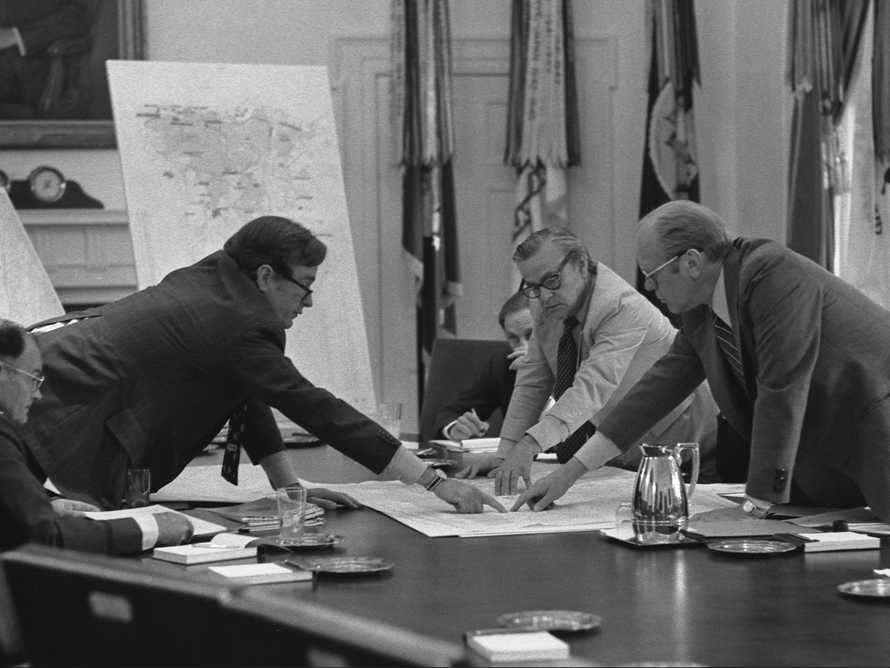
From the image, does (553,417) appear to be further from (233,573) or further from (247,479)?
(233,573)

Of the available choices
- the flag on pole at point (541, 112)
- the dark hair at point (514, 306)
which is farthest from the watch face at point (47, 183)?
the dark hair at point (514, 306)

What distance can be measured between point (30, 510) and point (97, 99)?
4.91 metres

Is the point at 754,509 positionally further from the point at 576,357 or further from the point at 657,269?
the point at 576,357

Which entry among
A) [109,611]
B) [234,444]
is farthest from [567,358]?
[109,611]

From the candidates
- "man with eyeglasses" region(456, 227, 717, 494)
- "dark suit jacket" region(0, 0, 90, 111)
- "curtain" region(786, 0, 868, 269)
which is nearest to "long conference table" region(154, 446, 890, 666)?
"man with eyeglasses" region(456, 227, 717, 494)

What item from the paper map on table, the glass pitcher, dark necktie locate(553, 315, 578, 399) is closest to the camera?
the glass pitcher

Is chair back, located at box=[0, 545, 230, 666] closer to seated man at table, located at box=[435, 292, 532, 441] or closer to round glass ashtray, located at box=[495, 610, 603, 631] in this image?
round glass ashtray, located at box=[495, 610, 603, 631]

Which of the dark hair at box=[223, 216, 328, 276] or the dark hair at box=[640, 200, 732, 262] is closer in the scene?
the dark hair at box=[640, 200, 732, 262]

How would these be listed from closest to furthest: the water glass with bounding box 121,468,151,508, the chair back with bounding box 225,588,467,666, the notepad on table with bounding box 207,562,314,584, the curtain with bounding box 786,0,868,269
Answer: the chair back with bounding box 225,588,467,666 → the notepad on table with bounding box 207,562,314,584 → the water glass with bounding box 121,468,151,508 → the curtain with bounding box 786,0,868,269

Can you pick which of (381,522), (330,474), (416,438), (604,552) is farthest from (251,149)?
(604,552)

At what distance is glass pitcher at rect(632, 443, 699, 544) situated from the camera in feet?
8.64

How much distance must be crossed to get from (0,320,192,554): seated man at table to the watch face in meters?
4.27

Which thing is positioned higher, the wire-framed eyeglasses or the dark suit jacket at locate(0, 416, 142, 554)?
the wire-framed eyeglasses

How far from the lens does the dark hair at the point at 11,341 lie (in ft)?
8.97
